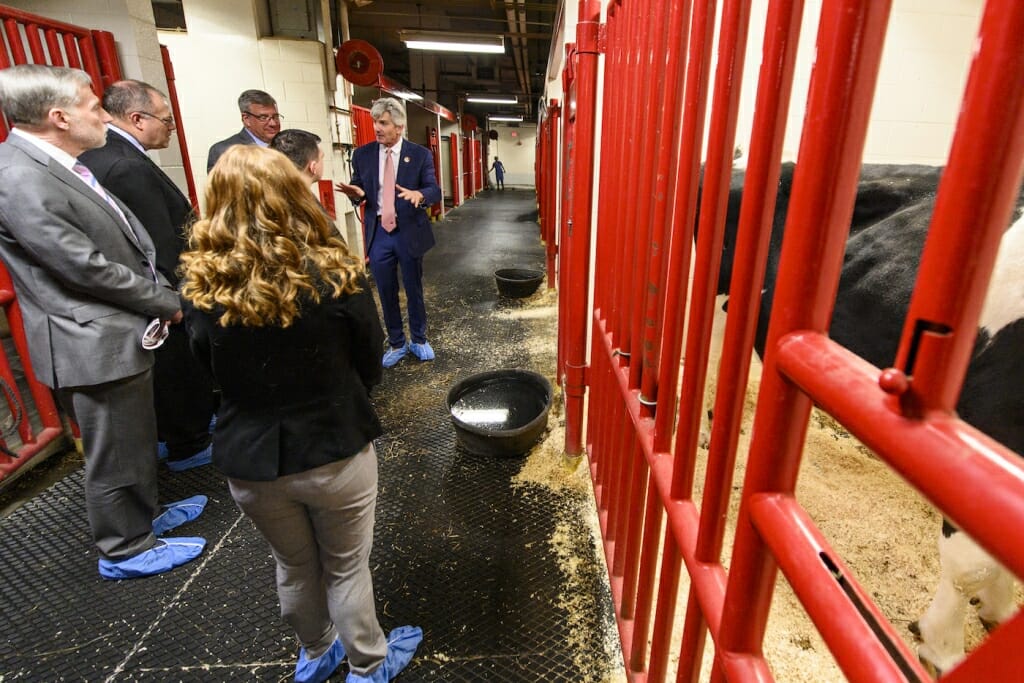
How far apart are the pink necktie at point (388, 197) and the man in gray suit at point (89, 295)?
70.8 inches

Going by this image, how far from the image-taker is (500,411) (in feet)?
9.73

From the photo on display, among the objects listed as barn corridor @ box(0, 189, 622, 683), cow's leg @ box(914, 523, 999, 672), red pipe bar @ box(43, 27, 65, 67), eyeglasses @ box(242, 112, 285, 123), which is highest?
red pipe bar @ box(43, 27, 65, 67)

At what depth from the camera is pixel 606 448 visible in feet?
6.31

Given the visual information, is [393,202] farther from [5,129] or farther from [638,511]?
[638,511]

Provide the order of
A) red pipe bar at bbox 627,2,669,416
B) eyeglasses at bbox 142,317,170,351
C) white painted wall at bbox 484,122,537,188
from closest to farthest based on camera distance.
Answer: red pipe bar at bbox 627,2,669,416 → eyeglasses at bbox 142,317,170,351 → white painted wall at bbox 484,122,537,188

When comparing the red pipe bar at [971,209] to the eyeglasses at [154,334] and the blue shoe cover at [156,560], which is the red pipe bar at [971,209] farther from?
the blue shoe cover at [156,560]

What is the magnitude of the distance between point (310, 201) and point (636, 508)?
3.87 ft

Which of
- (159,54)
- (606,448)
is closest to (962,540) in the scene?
(606,448)

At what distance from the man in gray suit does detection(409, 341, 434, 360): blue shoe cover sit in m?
2.04

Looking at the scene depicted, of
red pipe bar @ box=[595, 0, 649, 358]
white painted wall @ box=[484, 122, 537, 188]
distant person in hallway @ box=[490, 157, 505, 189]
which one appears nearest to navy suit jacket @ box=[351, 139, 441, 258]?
red pipe bar @ box=[595, 0, 649, 358]

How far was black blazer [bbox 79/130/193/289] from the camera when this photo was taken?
223 cm

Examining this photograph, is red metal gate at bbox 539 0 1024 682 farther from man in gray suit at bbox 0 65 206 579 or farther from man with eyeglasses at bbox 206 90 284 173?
man with eyeglasses at bbox 206 90 284 173

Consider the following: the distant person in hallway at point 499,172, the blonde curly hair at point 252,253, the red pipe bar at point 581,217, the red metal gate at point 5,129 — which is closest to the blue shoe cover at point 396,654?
→ the blonde curly hair at point 252,253

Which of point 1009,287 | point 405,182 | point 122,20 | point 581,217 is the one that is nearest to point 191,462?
point 405,182
